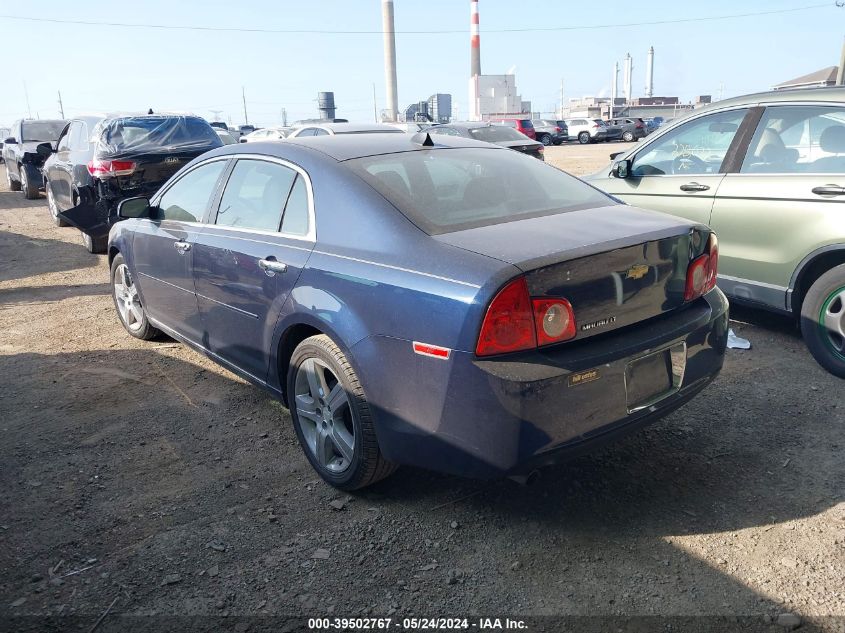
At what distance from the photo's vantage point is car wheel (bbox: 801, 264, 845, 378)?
421 centimetres

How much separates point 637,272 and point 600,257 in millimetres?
231

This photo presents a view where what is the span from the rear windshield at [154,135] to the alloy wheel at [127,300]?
3334 millimetres

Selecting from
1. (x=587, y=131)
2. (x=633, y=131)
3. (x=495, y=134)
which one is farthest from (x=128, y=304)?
(x=587, y=131)

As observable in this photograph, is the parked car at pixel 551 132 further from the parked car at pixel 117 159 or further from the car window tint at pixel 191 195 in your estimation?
the car window tint at pixel 191 195

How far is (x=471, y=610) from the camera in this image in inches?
96.3

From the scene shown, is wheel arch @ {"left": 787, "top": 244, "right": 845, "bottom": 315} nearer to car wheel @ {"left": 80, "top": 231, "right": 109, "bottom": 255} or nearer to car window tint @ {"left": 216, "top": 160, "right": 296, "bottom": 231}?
car window tint @ {"left": 216, "top": 160, "right": 296, "bottom": 231}

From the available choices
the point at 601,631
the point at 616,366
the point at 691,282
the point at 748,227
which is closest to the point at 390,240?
the point at 616,366

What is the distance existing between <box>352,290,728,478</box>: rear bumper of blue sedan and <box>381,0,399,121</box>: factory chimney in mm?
83652

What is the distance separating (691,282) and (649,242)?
15.8 inches

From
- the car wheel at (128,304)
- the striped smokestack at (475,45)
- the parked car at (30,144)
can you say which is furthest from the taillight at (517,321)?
the striped smokestack at (475,45)

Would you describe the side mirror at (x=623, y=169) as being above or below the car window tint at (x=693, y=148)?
below

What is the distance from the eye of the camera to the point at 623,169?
18.4ft

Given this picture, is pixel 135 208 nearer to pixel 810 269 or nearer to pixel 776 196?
pixel 776 196

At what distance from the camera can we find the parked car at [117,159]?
8.24 meters
